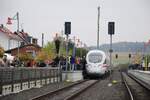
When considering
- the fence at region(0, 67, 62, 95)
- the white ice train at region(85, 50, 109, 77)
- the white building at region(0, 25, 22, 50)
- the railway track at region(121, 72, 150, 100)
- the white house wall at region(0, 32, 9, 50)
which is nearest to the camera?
the fence at region(0, 67, 62, 95)

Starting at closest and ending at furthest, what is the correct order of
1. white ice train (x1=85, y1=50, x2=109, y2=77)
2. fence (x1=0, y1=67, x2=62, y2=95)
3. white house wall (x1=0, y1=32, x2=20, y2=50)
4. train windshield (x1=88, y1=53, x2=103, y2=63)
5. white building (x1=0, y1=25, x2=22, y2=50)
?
fence (x1=0, y1=67, x2=62, y2=95), white ice train (x1=85, y1=50, x2=109, y2=77), train windshield (x1=88, y1=53, x2=103, y2=63), white building (x1=0, y1=25, x2=22, y2=50), white house wall (x1=0, y1=32, x2=20, y2=50)

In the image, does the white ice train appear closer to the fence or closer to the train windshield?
the train windshield

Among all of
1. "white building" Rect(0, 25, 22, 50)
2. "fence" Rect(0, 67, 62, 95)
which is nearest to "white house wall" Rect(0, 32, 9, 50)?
"white building" Rect(0, 25, 22, 50)

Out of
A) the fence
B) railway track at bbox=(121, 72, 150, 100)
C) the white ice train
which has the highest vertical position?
the white ice train

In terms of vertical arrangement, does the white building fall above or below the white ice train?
above

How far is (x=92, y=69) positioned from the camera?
5103cm

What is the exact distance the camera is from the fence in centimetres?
2215

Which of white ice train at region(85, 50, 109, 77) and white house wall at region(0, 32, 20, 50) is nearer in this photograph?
white ice train at region(85, 50, 109, 77)

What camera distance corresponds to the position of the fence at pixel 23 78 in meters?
22.1

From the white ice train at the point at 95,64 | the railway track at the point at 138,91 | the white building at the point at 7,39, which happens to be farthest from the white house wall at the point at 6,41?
the railway track at the point at 138,91

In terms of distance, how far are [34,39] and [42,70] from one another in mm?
120833

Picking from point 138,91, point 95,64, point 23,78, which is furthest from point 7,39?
point 23,78

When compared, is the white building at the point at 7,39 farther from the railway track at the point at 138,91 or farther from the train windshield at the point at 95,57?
the railway track at the point at 138,91

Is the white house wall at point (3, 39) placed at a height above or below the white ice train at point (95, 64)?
above
